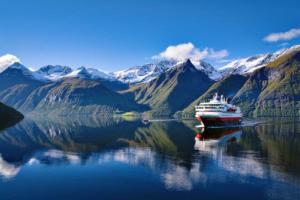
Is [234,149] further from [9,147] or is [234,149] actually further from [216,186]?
[9,147]

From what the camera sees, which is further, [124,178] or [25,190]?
[124,178]

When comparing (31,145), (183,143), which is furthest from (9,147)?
(183,143)

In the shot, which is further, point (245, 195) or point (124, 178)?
point (124, 178)

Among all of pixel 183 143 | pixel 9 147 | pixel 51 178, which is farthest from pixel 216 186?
pixel 9 147

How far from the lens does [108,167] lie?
270 feet

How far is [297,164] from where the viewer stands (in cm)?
7931

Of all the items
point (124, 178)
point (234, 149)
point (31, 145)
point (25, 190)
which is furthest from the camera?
point (31, 145)

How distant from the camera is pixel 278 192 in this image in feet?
184

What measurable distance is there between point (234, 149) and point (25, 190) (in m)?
72.2

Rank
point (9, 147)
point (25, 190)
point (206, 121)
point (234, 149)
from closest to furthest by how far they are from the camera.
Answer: point (25, 190), point (234, 149), point (9, 147), point (206, 121)

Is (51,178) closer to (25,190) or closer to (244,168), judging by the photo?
(25,190)

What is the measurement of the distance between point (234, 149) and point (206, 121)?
3377 inches

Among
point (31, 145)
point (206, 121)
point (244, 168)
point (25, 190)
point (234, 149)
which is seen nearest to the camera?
point (25, 190)

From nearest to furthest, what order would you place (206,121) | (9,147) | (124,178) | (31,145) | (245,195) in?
(245,195), (124,178), (9,147), (31,145), (206,121)
